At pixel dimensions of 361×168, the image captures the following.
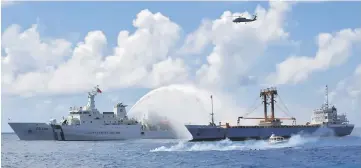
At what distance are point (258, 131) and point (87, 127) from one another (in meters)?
37.3

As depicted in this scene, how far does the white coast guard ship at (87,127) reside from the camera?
114400 millimetres

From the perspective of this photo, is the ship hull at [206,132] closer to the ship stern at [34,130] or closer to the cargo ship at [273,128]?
the cargo ship at [273,128]

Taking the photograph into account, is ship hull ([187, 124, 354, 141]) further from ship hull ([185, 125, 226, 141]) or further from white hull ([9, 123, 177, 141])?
white hull ([9, 123, 177, 141])

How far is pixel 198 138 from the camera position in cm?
10231

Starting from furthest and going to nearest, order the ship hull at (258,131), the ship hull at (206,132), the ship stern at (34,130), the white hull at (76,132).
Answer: the ship stern at (34,130), the white hull at (76,132), the ship hull at (258,131), the ship hull at (206,132)

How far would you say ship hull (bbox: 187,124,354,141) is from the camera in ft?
338

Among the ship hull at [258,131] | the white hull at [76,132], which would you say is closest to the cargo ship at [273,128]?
the ship hull at [258,131]

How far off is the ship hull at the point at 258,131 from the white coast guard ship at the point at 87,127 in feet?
71.8

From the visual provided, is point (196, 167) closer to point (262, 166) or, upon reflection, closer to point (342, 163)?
point (262, 166)

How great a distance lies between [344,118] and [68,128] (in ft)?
217

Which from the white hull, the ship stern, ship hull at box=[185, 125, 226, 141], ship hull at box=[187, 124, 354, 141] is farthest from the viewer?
the ship stern

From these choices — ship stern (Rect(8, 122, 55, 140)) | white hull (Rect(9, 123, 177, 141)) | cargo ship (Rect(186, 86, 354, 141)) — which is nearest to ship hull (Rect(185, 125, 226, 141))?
cargo ship (Rect(186, 86, 354, 141))

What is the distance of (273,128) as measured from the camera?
367 feet

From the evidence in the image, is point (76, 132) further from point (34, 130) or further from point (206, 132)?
point (206, 132)
